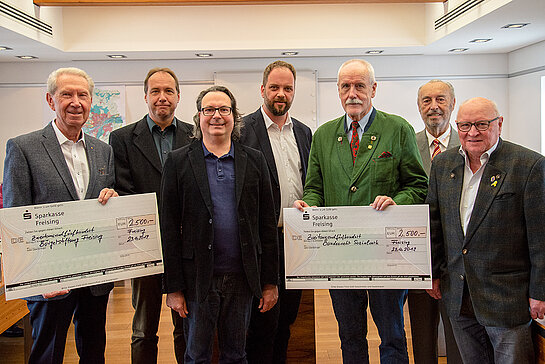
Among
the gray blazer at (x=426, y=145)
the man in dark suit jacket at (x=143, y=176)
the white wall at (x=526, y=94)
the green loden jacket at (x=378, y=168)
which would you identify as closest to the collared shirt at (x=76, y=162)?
the man in dark suit jacket at (x=143, y=176)

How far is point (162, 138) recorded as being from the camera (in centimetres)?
265

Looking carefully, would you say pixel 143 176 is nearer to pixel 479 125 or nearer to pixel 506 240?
pixel 479 125

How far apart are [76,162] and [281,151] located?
1.09m

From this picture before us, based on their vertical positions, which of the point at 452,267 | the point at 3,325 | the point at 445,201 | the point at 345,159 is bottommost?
the point at 3,325

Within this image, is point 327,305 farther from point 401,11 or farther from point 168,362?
point 401,11

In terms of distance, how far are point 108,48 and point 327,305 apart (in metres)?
4.10

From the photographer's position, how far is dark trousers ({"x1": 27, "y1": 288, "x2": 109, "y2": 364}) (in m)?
2.16

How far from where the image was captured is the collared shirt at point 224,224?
207 centimetres

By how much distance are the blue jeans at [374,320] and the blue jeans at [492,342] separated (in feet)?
0.85

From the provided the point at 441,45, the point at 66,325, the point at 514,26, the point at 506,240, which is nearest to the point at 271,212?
the point at 506,240

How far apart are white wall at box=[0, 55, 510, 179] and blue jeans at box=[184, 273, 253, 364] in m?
5.03

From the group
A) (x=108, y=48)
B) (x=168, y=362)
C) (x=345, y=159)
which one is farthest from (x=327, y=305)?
(x=108, y=48)

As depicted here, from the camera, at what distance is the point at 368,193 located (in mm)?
2230

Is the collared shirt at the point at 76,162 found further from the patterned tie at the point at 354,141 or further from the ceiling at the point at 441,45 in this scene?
the ceiling at the point at 441,45
